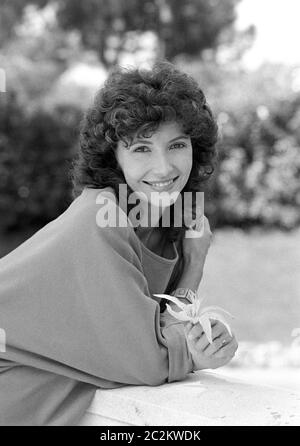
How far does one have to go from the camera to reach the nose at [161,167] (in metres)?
2.03

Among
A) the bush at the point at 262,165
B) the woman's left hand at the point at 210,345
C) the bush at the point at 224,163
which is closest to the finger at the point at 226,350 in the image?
the woman's left hand at the point at 210,345

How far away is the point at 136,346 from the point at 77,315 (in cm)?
16

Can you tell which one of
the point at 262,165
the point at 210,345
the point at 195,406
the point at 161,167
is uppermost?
the point at 161,167

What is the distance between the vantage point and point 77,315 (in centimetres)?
180

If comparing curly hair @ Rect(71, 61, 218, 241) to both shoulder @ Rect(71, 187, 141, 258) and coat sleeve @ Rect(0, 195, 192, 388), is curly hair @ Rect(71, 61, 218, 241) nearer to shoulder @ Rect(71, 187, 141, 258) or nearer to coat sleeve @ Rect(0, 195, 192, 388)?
shoulder @ Rect(71, 187, 141, 258)

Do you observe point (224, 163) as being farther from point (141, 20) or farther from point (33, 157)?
point (141, 20)

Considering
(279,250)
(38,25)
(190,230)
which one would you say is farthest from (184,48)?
(190,230)

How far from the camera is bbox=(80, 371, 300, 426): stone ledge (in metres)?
1.69

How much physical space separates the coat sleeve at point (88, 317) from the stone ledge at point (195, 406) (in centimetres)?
4

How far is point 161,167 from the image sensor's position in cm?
203

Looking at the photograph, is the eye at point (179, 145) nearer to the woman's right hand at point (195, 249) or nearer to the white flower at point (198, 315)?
the woman's right hand at point (195, 249)

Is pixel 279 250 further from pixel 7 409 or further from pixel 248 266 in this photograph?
pixel 7 409

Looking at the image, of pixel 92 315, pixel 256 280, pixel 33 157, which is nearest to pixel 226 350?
pixel 92 315

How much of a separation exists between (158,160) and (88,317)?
1.59 feet
